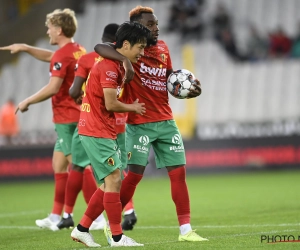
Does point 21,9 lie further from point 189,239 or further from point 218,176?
point 189,239

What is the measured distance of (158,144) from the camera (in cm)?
723

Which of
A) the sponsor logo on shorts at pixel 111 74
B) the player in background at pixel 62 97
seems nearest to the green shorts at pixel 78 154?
the player in background at pixel 62 97

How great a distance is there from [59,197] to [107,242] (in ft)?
6.43

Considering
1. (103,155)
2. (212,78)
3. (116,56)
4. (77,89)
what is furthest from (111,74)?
(212,78)

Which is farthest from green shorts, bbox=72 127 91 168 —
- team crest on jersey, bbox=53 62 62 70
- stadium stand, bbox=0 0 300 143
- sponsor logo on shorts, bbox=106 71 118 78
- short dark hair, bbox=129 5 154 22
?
stadium stand, bbox=0 0 300 143

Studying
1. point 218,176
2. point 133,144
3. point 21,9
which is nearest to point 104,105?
point 133,144

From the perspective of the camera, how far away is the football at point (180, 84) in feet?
23.6

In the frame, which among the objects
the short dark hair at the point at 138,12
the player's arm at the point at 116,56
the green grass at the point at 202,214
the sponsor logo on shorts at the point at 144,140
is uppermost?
the short dark hair at the point at 138,12

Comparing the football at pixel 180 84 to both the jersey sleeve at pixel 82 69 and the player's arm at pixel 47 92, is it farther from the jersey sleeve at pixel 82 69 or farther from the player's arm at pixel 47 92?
the player's arm at pixel 47 92

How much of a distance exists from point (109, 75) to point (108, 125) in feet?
1.53

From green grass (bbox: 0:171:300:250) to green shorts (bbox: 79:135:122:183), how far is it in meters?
0.73

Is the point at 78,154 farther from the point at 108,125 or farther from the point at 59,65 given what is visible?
the point at 108,125

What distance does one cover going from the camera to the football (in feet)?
23.6

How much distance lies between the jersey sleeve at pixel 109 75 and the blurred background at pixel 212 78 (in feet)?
38.2
